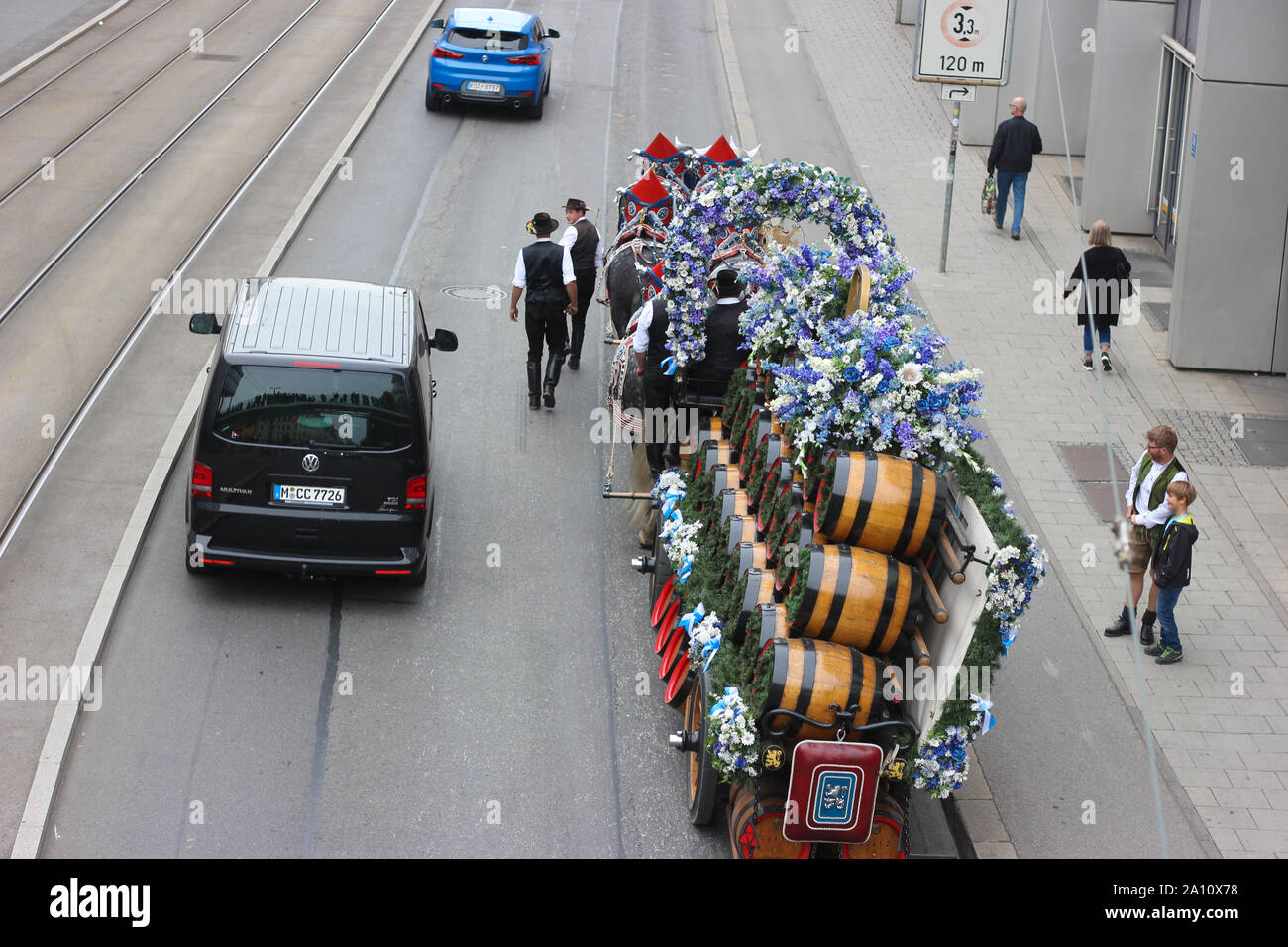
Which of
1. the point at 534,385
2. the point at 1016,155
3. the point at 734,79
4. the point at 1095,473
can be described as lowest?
the point at 1095,473

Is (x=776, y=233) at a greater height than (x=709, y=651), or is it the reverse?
(x=776, y=233)

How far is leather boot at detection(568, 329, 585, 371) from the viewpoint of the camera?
1559cm

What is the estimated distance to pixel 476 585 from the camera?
459 inches

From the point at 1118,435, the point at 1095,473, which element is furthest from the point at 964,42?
the point at 1095,473

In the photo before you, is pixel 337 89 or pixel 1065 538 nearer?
pixel 1065 538

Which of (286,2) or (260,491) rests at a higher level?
(286,2)

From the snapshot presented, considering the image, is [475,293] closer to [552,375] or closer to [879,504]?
[552,375]

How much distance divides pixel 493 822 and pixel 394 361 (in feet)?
11.3

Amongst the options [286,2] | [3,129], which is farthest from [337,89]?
[286,2]

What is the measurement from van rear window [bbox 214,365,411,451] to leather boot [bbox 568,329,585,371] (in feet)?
16.8

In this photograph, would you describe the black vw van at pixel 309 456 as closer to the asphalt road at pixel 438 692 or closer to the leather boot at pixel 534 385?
the asphalt road at pixel 438 692

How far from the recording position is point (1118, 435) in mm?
15062

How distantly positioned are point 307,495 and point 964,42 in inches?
434

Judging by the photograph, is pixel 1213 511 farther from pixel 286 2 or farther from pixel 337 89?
pixel 286 2
